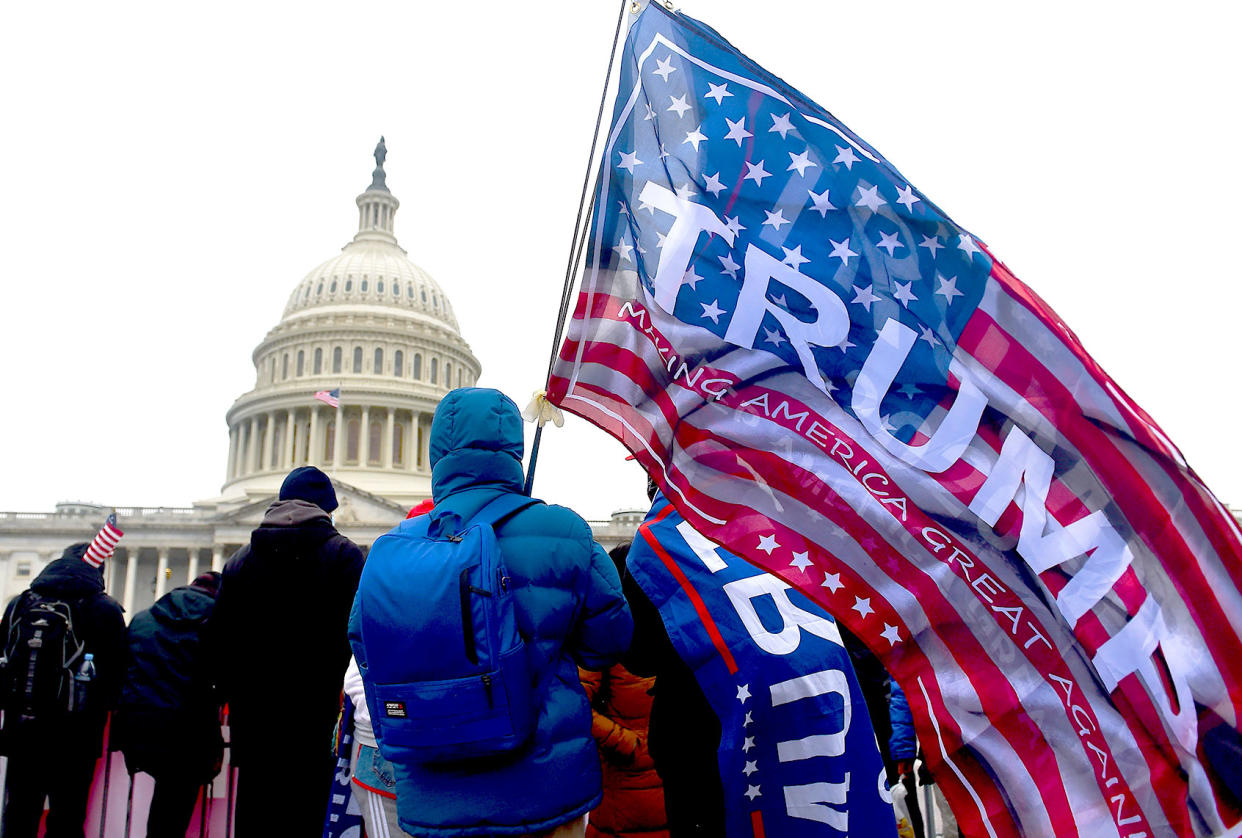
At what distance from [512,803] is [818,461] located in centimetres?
128

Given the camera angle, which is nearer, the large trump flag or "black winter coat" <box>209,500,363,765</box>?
the large trump flag

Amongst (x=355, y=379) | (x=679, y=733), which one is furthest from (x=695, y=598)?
(x=355, y=379)

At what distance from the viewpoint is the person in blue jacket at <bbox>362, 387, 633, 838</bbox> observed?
2518 mm

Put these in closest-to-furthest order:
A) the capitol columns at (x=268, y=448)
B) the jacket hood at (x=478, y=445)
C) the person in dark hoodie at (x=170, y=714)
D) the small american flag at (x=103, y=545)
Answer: the jacket hood at (x=478, y=445) < the person in dark hoodie at (x=170, y=714) < the small american flag at (x=103, y=545) < the capitol columns at (x=268, y=448)

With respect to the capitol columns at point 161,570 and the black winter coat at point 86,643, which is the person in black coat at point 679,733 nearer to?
the black winter coat at point 86,643

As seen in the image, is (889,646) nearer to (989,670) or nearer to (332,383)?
(989,670)

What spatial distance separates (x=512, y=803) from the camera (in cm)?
250

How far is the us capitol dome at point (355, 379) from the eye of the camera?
2286 inches

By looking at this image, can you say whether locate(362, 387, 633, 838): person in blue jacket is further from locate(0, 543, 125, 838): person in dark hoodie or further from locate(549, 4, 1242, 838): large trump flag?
locate(0, 543, 125, 838): person in dark hoodie

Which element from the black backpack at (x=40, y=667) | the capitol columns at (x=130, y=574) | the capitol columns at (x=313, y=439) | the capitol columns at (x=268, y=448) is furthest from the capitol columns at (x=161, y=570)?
the black backpack at (x=40, y=667)

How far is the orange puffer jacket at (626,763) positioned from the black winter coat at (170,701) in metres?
2.52

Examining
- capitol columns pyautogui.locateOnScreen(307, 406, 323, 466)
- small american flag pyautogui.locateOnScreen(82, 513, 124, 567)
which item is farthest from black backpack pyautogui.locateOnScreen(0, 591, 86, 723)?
capitol columns pyautogui.locateOnScreen(307, 406, 323, 466)

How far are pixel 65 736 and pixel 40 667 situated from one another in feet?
1.42

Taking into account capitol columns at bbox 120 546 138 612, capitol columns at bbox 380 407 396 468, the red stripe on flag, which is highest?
capitol columns at bbox 380 407 396 468
